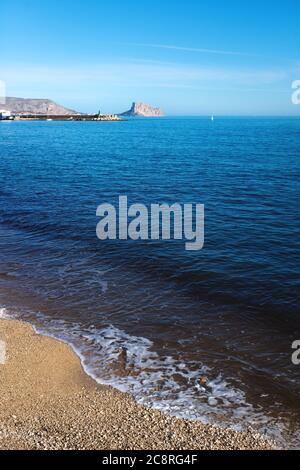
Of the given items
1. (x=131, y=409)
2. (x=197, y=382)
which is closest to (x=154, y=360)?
(x=197, y=382)

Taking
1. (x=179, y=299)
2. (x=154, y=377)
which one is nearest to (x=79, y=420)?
(x=154, y=377)

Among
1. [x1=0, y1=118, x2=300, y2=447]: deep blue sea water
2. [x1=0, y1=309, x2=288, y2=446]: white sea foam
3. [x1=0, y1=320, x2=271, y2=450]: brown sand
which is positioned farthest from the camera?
[x1=0, y1=118, x2=300, y2=447]: deep blue sea water

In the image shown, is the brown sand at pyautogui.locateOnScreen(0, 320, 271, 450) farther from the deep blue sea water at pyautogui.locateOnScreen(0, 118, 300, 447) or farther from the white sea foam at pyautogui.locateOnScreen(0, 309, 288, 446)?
the deep blue sea water at pyautogui.locateOnScreen(0, 118, 300, 447)

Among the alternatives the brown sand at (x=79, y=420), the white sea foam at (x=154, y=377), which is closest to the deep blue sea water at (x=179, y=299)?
the white sea foam at (x=154, y=377)

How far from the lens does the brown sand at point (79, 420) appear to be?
34.5ft

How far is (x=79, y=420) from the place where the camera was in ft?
37.1

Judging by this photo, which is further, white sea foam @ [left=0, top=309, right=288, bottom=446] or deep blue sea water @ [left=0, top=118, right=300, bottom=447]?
deep blue sea water @ [left=0, top=118, right=300, bottom=447]

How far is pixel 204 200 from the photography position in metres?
38.0

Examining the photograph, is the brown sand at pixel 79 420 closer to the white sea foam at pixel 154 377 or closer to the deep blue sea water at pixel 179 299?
the white sea foam at pixel 154 377

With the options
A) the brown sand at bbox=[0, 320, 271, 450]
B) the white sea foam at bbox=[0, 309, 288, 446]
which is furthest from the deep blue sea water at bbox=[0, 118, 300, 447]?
the brown sand at bbox=[0, 320, 271, 450]

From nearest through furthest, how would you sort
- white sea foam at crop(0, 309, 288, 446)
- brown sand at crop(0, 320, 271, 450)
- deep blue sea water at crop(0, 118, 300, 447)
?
brown sand at crop(0, 320, 271, 450)
white sea foam at crop(0, 309, 288, 446)
deep blue sea water at crop(0, 118, 300, 447)

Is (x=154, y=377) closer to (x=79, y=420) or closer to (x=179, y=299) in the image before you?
(x=79, y=420)

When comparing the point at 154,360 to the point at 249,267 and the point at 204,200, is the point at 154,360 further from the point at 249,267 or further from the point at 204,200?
the point at 204,200

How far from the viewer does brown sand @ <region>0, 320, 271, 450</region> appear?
10.5m
